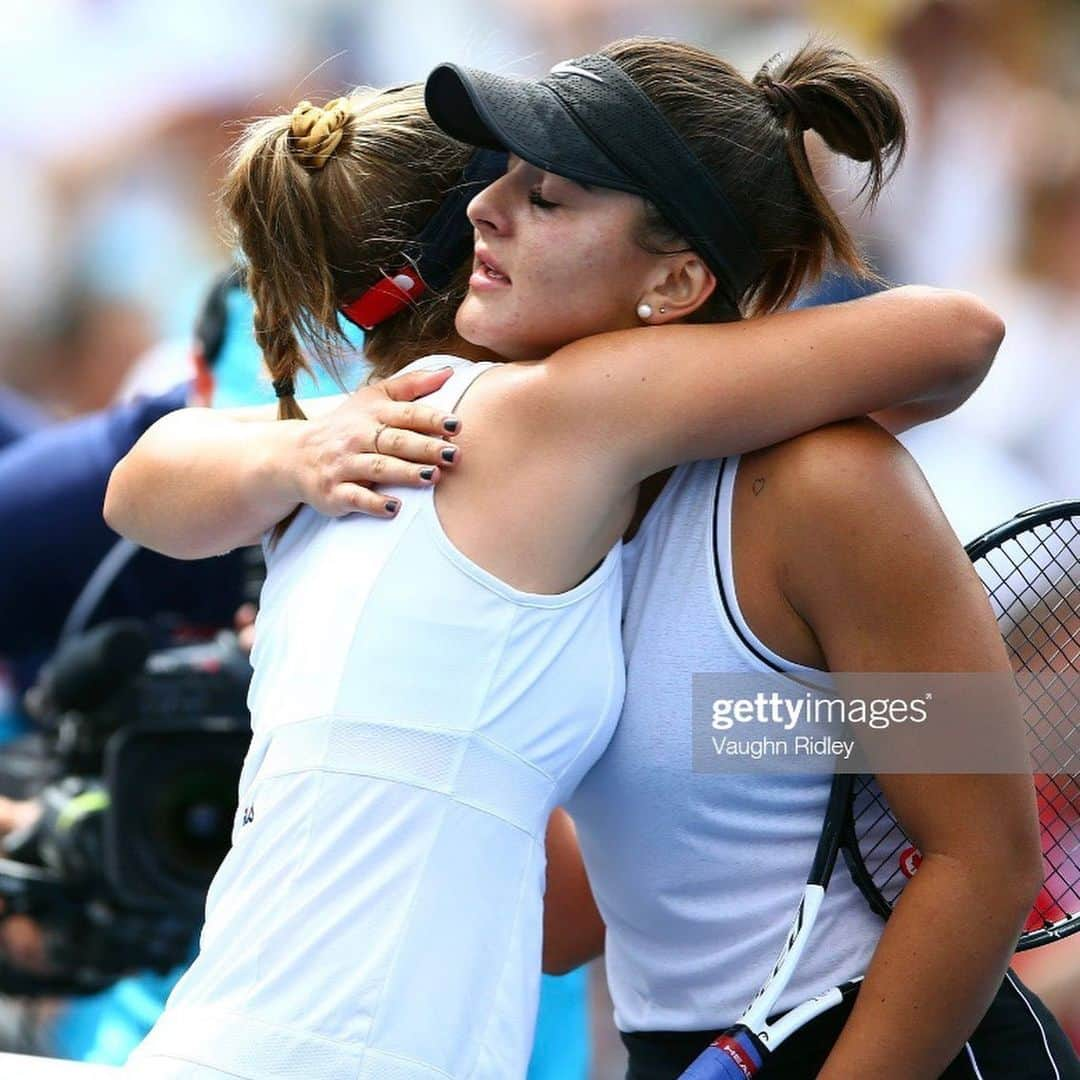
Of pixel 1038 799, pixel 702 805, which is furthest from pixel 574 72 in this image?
pixel 1038 799

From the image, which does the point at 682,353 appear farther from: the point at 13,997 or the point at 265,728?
the point at 13,997

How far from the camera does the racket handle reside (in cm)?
115

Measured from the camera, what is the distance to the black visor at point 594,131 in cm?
120

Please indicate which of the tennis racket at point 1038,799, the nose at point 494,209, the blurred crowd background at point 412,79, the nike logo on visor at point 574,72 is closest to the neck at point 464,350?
the nose at point 494,209

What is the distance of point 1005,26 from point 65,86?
2.43 meters

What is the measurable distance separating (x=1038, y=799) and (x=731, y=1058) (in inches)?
15.7

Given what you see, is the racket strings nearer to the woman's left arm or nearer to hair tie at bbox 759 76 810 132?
the woman's left arm

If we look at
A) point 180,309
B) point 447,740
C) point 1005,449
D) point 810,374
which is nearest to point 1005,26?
point 1005,449

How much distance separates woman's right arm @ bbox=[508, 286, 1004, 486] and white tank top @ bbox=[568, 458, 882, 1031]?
7 cm

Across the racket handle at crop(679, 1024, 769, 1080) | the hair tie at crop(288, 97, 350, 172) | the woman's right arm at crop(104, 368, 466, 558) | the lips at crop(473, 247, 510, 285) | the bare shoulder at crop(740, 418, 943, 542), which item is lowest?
the racket handle at crop(679, 1024, 769, 1080)

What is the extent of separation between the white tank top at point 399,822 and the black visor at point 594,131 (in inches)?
10.7

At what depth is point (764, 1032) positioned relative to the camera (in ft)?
3.83

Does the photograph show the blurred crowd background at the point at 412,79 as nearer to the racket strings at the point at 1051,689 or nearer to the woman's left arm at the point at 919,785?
the racket strings at the point at 1051,689

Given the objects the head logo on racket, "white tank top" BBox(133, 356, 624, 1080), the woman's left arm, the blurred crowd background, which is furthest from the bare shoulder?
the blurred crowd background
